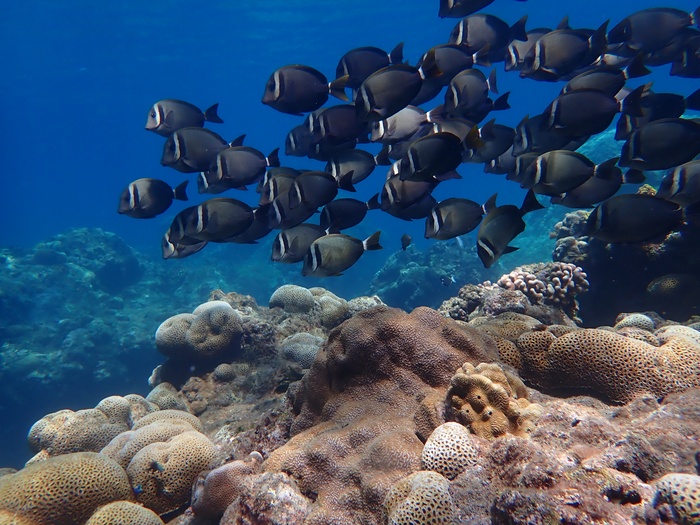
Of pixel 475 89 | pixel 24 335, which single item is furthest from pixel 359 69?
pixel 24 335

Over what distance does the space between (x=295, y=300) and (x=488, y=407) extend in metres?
6.51

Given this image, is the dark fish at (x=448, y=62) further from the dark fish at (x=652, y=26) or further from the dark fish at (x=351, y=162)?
the dark fish at (x=652, y=26)

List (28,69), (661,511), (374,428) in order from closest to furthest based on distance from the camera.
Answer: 1. (661,511)
2. (374,428)
3. (28,69)

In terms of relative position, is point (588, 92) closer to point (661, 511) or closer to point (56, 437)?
point (661, 511)

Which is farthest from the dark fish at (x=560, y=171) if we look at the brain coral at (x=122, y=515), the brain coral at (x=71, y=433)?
the brain coral at (x=71, y=433)

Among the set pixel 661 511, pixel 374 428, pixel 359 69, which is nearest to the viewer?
pixel 661 511

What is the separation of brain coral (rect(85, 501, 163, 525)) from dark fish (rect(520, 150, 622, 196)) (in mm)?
4832

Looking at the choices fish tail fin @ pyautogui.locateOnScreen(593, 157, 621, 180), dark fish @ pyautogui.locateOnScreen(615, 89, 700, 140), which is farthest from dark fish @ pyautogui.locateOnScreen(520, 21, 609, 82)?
fish tail fin @ pyautogui.locateOnScreen(593, 157, 621, 180)

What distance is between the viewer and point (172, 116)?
14.3 feet

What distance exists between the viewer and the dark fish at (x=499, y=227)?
3008 millimetres

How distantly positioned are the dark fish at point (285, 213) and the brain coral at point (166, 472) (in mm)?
2647

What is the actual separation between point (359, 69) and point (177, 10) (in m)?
43.4

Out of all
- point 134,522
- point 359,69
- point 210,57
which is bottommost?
point 134,522

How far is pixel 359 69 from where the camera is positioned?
406 centimetres
